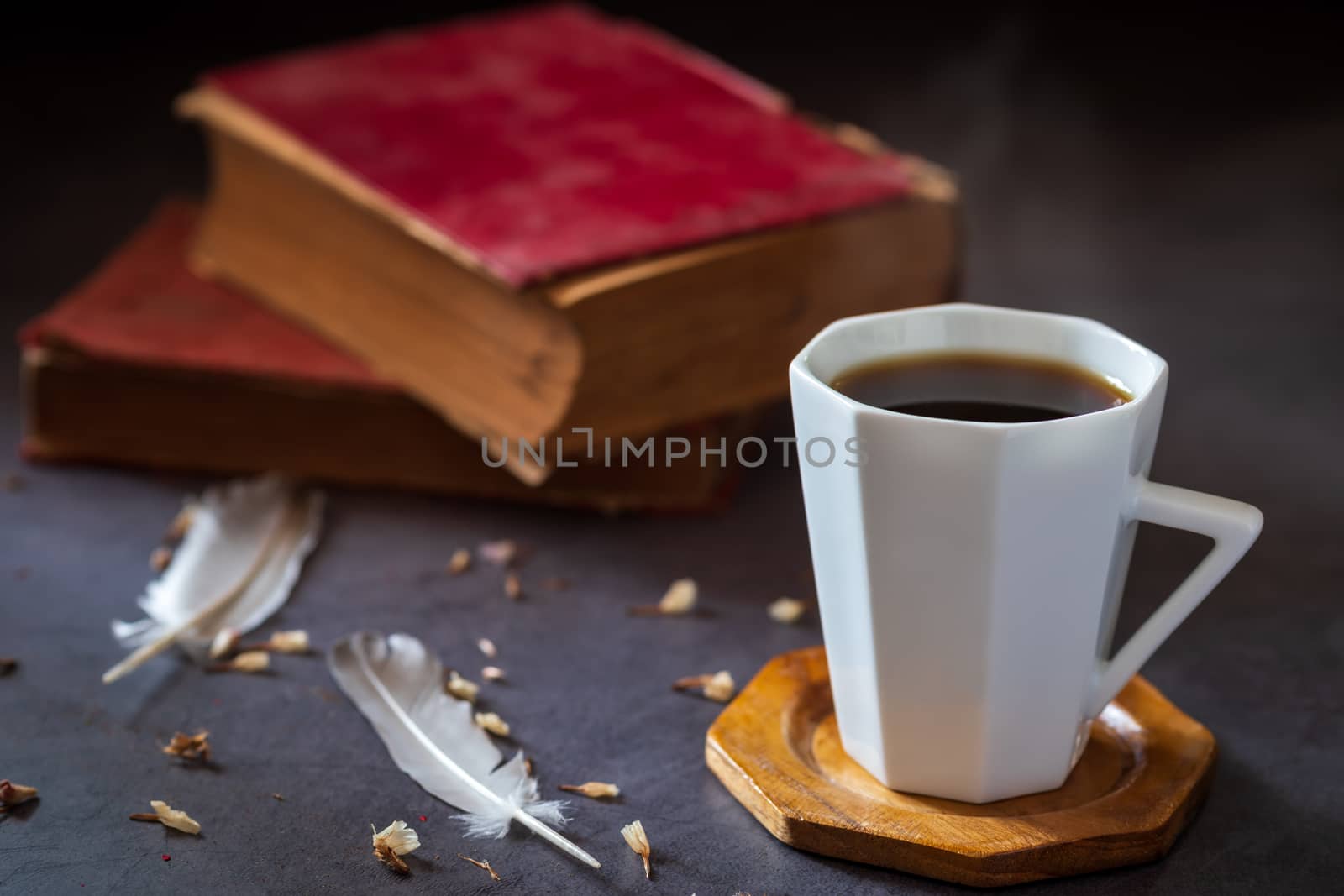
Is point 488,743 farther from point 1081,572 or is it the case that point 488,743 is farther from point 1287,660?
point 1287,660

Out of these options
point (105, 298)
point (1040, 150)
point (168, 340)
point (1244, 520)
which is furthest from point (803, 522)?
point (1040, 150)

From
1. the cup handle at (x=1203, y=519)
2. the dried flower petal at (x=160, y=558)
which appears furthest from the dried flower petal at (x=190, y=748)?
the cup handle at (x=1203, y=519)

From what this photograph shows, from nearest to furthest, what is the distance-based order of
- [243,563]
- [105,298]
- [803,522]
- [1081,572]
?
1. [1081,572]
2. [243,563]
3. [803,522]
4. [105,298]

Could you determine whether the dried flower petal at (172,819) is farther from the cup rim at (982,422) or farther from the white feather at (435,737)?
the cup rim at (982,422)

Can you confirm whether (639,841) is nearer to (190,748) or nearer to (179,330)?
(190,748)

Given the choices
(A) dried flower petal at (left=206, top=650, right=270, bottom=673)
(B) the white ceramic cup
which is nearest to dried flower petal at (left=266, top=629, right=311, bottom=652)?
(A) dried flower petal at (left=206, top=650, right=270, bottom=673)

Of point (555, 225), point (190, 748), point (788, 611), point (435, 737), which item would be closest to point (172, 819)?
point (190, 748)
